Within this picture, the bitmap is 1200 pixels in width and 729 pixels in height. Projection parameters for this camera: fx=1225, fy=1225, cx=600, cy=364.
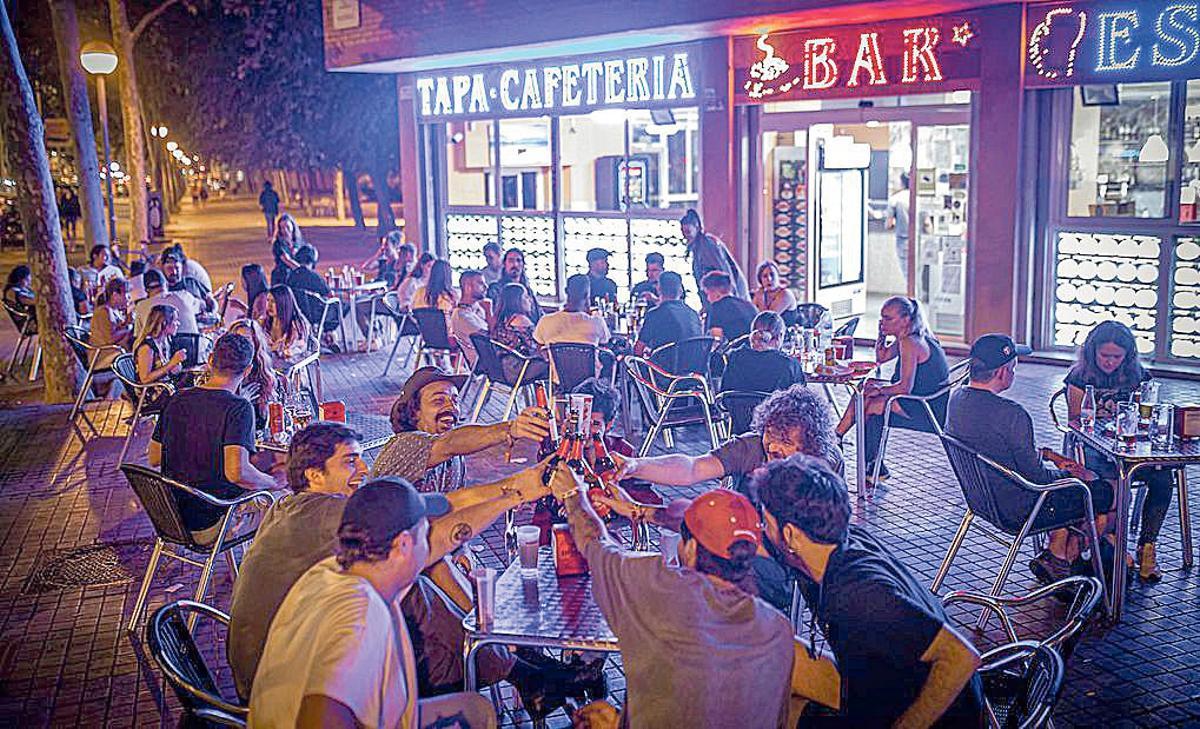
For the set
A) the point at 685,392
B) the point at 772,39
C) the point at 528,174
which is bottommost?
the point at 685,392

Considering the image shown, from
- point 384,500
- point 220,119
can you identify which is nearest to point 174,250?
point 384,500

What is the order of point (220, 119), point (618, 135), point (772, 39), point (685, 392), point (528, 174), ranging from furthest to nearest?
point (220, 119) < point (528, 174) < point (618, 135) < point (772, 39) < point (685, 392)

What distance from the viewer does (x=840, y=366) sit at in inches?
320

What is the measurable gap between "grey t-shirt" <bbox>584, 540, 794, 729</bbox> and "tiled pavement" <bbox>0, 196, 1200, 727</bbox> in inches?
81.6

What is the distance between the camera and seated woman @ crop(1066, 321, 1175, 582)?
650 centimetres

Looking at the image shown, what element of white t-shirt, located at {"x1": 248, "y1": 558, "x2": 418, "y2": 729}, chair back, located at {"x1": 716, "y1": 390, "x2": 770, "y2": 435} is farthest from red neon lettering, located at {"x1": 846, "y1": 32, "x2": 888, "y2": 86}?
white t-shirt, located at {"x1": 248, "y1": 558, "x2": 418, "y2": 729}

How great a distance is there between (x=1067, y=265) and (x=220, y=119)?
21.8m

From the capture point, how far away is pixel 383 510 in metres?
3.33

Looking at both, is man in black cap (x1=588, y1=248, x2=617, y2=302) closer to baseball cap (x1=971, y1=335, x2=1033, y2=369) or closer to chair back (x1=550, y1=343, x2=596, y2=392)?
chair back (x1=550, y1=343, x2=596, y2=392)

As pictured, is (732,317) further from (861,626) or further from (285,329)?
(861,626)

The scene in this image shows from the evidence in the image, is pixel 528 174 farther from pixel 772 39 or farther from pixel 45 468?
pixel 45 468

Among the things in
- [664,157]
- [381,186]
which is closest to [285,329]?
[664,157]

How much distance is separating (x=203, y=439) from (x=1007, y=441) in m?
3.90

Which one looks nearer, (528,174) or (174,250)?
(174,250)
